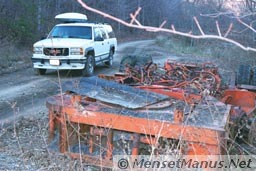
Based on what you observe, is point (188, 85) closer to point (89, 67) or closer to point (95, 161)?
point (95, 161)

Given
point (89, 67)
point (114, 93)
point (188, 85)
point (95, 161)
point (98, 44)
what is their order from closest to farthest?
point (95, 161) < point (114, 93) < point (188, 85) < point (89, 67) < point (98, 44)

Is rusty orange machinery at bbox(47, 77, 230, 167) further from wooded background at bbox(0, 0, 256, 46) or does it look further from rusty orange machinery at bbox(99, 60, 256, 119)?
wooded background at bbox(0, 0, 256, 46)

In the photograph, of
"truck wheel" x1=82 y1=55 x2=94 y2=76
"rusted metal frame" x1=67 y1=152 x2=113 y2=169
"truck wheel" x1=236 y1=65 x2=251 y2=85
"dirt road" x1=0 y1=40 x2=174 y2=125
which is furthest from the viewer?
"truck wheel" x1=82 y1=55 x2=94 y2=76

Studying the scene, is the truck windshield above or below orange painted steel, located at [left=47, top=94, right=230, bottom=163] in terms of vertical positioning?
above

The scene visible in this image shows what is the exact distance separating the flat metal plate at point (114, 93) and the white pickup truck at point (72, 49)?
6.82 meters

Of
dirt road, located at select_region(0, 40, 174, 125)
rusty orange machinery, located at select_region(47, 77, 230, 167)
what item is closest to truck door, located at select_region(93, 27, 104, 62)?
dirt road, located at select_region(0, 40, 174, 125)

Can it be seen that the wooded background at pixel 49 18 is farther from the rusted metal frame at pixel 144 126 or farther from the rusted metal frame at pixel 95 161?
the rusted metal frame at pixel 95 161

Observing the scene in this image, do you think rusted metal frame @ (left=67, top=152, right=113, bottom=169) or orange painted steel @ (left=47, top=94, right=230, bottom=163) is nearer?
orange painted steel @ (left=47, top=94, right=230, bottom=163)

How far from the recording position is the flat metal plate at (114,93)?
14.7 feet

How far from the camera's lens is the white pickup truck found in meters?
12.5

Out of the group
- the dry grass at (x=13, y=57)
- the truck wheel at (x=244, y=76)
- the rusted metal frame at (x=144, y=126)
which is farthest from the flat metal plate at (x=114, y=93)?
the dry grass at (x=13, y=57)

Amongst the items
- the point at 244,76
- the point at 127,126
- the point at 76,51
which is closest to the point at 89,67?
the point at 76,51

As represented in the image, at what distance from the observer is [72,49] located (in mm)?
12406

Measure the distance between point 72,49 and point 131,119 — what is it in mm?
Result: 8633
